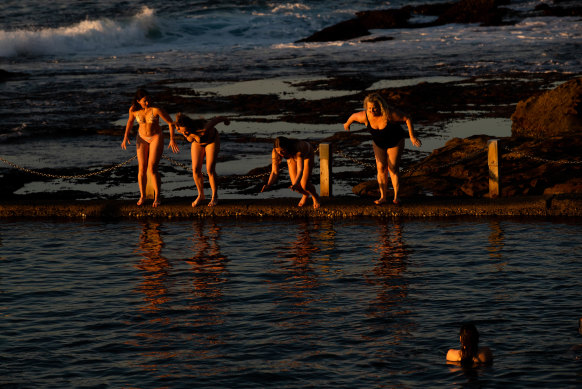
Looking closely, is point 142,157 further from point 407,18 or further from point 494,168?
point 407,18

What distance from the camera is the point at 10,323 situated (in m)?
11.0

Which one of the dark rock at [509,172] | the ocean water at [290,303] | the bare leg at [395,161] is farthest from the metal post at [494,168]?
the bare leg at [395,161]

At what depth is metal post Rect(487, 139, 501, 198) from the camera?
16859 millimetres

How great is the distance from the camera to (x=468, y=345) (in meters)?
8.99

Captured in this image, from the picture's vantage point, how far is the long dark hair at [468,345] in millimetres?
8953

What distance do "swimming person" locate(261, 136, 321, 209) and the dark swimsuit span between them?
1.05 metres

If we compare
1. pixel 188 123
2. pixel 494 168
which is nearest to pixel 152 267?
pixel 188 123

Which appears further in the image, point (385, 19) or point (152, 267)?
point (385, 19)

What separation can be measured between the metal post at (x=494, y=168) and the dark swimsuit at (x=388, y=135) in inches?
71.1

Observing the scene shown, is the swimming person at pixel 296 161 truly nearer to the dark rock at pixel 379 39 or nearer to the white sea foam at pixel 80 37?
the dark rock at pixel 379 39

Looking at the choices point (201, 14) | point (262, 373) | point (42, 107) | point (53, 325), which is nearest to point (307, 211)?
point (53, 325)

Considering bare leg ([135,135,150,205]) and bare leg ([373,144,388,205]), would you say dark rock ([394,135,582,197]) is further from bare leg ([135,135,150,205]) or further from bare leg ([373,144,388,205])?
bare leg ([135,135,150,205])

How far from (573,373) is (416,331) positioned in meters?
1.83

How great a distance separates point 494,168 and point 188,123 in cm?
522
